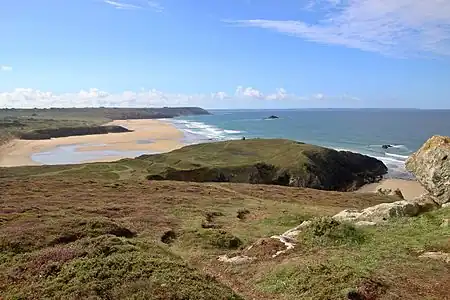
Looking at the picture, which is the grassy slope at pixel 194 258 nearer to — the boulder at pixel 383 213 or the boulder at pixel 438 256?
the boulder at pixel 438 256

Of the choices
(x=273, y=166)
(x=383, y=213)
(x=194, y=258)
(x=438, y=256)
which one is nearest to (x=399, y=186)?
(x=273, y=166)

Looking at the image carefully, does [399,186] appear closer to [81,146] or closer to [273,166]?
[273,166]

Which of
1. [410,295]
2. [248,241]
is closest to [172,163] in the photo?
[248,241]

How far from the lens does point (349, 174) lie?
9838 cm

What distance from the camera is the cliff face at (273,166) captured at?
85.6 m

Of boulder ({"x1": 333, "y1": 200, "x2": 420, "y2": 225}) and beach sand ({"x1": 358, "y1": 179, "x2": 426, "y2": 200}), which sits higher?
boulder ({"x1": 333, "y1": 200, "x2": 420, "y2": 225})

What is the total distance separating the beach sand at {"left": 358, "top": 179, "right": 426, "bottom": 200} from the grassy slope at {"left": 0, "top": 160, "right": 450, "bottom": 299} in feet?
156

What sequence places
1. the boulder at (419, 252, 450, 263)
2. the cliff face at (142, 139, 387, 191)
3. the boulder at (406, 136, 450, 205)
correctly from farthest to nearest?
the cliff face at (142, 139, 387, 191) < the boulder at (406, 136, 450, 205) < the boulder at (419, 252, 450, 263)

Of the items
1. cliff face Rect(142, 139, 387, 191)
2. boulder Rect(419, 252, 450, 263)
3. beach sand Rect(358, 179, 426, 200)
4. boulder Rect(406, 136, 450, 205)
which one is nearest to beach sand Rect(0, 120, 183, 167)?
cliff face Rect(142, 139, 387, 191)

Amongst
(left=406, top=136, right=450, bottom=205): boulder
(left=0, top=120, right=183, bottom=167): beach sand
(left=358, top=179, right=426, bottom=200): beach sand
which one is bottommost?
(left=358, top=179, right=426, bottom=200): beach sand

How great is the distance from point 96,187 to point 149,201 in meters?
13.7

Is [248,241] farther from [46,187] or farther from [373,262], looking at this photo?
[46,187]

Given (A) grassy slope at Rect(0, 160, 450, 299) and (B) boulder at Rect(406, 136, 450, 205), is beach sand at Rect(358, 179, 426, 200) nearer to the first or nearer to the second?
(B) boulder at Rect(406, 136, 450, 205)

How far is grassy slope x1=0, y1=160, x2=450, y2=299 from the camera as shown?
1503cm
